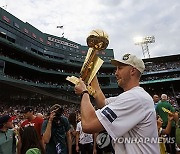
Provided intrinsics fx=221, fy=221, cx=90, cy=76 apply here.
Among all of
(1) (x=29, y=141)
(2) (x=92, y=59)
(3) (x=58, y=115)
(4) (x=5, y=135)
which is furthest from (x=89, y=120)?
(4) (x=5, y=135)

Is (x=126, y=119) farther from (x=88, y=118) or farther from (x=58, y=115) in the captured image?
(x=58, y=115)

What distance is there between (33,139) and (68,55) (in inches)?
2080

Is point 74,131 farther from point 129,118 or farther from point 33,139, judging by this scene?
point 129,118

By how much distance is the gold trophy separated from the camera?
1988 millimetres

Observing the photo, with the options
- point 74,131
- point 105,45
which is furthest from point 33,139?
point 74,131

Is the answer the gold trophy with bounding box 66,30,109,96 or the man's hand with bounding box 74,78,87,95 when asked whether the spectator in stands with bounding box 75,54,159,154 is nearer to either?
the man's hand with bounding box 74,78,87,95

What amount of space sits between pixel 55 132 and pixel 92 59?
94.5 inches

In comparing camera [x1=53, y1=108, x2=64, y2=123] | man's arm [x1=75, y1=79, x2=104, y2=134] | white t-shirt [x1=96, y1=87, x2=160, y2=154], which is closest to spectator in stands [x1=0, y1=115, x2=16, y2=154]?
camera [x1=53, y1=108, x2=64, y2=123]

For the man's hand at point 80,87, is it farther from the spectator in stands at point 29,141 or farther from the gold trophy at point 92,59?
the spectator in stands at point 29,141

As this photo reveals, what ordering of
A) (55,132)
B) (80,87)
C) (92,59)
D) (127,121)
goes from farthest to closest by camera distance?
(55,132) → (92,59) → (80,87) → (127,121)

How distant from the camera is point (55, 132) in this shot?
4035 mm

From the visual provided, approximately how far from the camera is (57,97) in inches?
1425

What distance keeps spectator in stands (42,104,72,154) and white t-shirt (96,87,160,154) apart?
2298mm

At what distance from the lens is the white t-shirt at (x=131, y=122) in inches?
60.6
